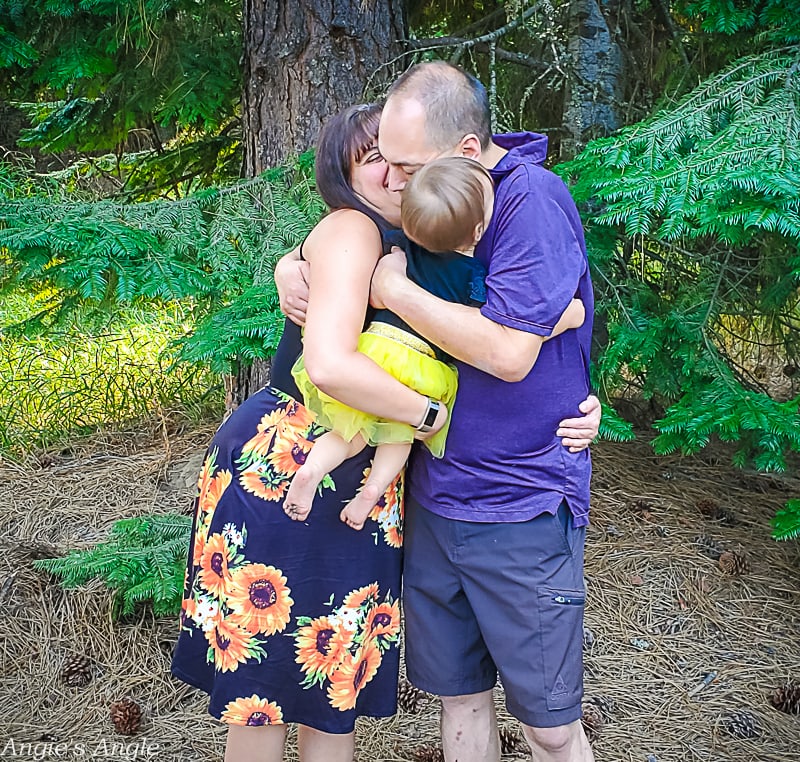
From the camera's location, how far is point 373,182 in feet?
6.49

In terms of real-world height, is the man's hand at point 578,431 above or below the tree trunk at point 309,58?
below

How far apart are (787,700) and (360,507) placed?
1.94 m

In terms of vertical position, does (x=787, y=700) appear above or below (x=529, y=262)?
below

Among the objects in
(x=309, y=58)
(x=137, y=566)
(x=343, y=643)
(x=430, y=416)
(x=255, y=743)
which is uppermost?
(x=309, y=58)

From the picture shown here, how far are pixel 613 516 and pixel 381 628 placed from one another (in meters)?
2.16

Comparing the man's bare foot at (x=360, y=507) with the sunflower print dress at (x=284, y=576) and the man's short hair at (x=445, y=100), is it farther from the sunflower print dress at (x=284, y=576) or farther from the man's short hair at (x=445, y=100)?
the man's short hair at (x=445, y=100)

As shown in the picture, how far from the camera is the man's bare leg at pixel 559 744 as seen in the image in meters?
1.98

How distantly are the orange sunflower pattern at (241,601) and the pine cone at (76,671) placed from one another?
137cm

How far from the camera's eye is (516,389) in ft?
6.29

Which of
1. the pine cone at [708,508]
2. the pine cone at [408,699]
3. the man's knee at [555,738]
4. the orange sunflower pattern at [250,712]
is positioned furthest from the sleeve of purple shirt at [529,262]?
the pine cone at [708,508]

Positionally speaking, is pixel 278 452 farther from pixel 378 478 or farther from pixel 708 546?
pixel 708 546

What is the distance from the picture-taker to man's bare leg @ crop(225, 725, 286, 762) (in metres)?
2.09

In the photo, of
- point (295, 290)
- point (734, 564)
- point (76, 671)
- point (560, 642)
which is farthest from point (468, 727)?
point (734, 564)

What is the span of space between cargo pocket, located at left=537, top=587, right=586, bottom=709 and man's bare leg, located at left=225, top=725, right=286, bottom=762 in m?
0.65
